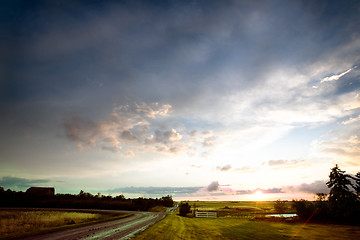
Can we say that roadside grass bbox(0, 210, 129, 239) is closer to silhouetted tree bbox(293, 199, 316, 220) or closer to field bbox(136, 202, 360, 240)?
field bbox(136, 202, 360, 240)

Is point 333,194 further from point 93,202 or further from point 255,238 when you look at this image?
point 93,202

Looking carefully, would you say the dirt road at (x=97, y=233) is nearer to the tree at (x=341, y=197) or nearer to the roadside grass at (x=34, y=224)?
the roadside grass at (x=34, y=224)

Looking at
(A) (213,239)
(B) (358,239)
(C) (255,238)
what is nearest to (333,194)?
(B) (358,239)

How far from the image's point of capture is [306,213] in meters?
26.5

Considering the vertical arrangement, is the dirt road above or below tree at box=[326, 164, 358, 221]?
below

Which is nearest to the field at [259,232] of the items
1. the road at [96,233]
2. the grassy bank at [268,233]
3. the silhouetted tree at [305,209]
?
the grassy bank at [268,233]

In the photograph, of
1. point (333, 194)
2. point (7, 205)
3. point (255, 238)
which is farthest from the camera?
point (7, 205)

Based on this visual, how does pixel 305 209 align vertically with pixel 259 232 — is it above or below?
above

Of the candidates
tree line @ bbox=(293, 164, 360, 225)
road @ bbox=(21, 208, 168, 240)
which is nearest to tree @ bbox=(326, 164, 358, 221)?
tree line @ bbox=(293, 164, 360, 225)

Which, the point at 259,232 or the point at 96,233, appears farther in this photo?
the point at 259,232

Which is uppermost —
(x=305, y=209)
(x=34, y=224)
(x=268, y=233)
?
(x=305, y=209)

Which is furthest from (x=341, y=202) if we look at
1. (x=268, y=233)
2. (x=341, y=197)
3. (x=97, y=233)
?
(x=97, y=233)

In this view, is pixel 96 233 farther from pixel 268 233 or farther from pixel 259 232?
pixel 268 233

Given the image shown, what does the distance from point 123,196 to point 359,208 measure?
10416 centimetres
